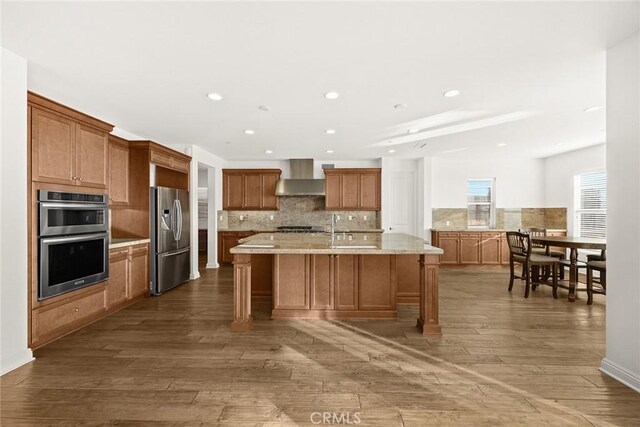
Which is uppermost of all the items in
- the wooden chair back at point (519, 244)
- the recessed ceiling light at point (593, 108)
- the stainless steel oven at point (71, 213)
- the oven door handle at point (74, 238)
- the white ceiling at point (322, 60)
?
the recessed ceiling light at point (593, 108)

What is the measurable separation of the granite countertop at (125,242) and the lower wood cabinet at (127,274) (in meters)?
0.06

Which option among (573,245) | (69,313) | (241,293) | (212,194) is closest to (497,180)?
(573,245)

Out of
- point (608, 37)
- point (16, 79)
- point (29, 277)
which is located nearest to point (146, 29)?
point (16, 79)

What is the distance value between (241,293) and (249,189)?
4.29 meters

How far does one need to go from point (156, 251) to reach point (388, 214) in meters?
4.87

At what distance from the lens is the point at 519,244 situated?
4711 millimetres

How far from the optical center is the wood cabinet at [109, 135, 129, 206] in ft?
12.9

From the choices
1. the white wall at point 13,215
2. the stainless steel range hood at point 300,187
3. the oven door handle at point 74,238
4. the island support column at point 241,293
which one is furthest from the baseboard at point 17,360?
the stainless steel range hood at point 300,187

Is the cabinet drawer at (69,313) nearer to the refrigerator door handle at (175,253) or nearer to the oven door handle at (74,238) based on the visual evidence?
the oven door handle at (74,238)

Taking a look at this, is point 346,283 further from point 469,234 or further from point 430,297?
point 469,234

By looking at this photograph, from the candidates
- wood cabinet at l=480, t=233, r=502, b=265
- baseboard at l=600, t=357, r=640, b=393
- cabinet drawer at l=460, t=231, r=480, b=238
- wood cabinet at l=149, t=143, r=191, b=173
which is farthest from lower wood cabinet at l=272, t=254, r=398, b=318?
wood cabinet at l=480, t=233, r=502, b=265

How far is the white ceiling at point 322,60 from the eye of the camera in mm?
1842

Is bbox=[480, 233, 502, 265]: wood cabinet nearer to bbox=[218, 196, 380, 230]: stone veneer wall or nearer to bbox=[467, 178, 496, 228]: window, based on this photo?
bbox=[467, 178, 496, 228]: window
